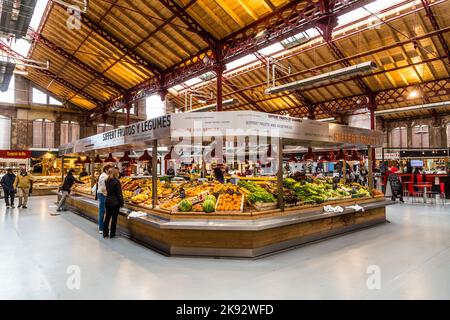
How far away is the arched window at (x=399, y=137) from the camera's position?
2205 cm

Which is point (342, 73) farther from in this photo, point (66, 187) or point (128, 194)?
point (66, 187)

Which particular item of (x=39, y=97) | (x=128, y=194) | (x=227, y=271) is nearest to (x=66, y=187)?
(x=128, y=194)

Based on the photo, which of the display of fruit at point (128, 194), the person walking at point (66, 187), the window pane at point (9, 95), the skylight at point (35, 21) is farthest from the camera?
the window pane at point (9, 95)

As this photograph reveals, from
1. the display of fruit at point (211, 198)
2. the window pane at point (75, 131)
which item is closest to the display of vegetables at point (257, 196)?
the display of fruit at point (211, 198)

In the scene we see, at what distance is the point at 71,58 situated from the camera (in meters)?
17.5

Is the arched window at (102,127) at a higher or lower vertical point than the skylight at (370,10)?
→ lower

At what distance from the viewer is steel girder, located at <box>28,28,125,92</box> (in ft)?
52.7

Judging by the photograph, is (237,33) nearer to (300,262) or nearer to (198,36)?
(198,36)

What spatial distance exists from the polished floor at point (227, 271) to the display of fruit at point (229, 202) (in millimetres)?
914

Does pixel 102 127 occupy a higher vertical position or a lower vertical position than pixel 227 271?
higher

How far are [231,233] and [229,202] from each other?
72cm

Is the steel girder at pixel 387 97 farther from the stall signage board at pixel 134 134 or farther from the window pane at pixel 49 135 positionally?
the window pane at pixel 49 135

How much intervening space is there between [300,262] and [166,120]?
122 inches

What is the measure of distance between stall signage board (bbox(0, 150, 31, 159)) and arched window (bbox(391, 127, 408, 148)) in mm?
25510
